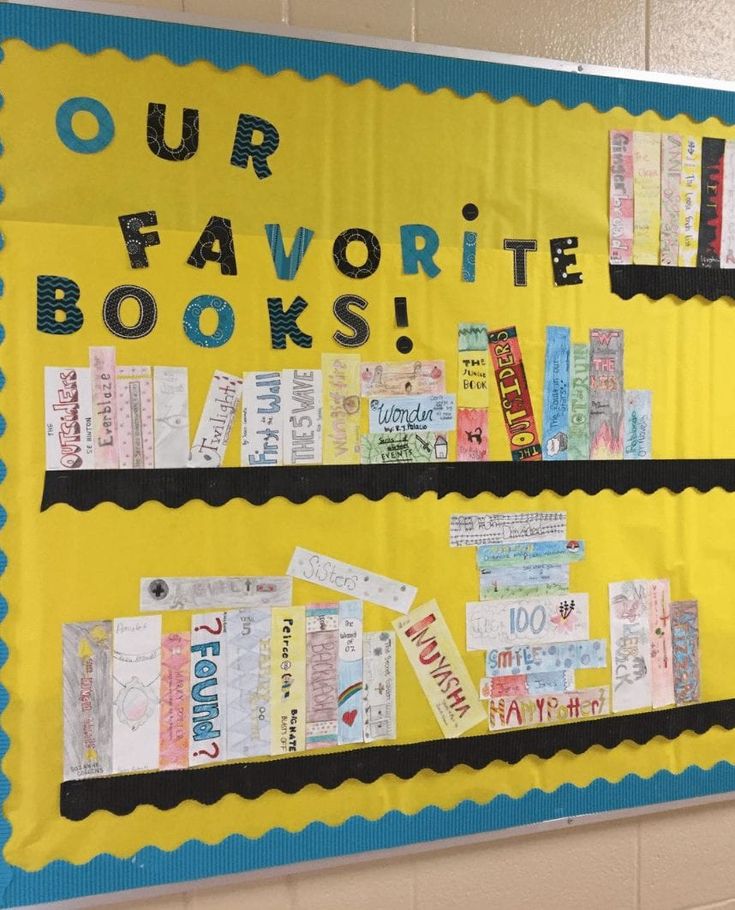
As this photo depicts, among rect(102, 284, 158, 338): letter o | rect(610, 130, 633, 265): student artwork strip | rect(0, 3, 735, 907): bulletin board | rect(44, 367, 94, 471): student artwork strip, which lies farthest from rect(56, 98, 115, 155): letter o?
rect(610, 130, 633, 265): student artwork strip

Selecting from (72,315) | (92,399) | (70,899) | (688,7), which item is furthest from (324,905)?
(688,7)

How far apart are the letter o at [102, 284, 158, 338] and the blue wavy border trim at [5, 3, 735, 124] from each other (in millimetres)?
299

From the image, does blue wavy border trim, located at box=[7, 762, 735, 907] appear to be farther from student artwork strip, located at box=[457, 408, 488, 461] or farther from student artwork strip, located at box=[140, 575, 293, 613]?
student artwork strip, located at box=[457, 408, 488, 461]

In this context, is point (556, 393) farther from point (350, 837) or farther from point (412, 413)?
point (350, 837)

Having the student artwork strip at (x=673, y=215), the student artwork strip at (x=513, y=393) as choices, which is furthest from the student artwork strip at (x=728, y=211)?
the student artwork strip at (x=513, y=393)

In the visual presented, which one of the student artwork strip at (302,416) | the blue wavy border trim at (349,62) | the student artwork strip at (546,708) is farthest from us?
the student artwork strip at (546,708)

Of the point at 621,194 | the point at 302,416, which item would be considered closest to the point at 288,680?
the point at 302,416

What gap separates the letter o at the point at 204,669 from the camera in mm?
1133

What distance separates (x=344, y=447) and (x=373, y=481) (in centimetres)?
6

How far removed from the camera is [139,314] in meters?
1.10

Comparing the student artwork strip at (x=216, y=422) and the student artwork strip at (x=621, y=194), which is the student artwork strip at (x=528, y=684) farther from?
the student artwork strip at (x=621, y=194)

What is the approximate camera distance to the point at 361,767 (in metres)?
1.20

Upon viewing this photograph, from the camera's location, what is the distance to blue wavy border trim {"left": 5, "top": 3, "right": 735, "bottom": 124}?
1058 mm

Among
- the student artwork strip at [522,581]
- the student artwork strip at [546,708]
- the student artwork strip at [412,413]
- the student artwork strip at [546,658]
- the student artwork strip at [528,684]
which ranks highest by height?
the student artwork strip at [412,413]
